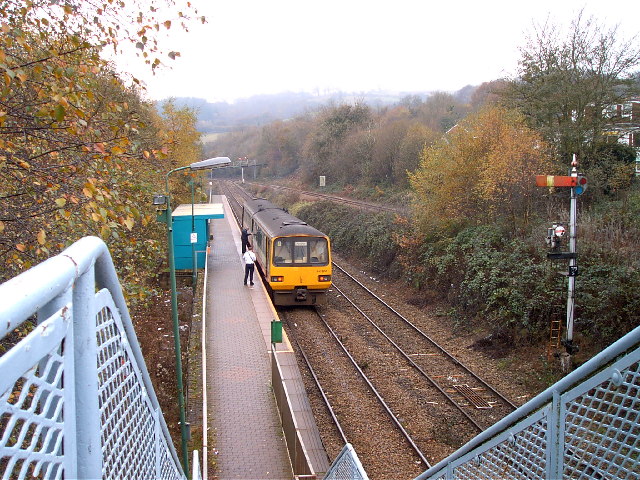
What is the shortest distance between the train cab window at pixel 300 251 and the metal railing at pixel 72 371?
15.8m

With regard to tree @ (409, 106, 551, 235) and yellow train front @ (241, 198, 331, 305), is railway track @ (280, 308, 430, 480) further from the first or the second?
tree @ (409, 106, 551, 235)

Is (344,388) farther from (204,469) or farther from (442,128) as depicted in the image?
(442,128)

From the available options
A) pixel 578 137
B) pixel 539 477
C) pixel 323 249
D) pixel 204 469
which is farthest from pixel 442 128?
pixel 539 477

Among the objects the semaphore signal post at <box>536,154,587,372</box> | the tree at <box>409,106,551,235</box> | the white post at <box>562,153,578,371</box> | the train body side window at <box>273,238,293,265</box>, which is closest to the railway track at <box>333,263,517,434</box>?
the white post at <box>562,153,578,371</box>

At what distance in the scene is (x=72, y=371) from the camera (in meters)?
1.22

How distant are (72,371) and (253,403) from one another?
10.6 meters

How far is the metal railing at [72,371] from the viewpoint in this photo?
36.8 inches

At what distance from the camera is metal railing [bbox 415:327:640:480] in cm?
205

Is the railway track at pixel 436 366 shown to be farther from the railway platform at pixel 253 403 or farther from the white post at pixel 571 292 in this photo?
the railway platform at pixel 253 403

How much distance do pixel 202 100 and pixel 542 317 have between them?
514ft

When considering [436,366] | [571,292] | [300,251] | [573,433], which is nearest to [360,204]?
[300,251]

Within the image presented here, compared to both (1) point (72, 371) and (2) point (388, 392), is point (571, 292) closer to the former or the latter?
(2) point (388, 392)

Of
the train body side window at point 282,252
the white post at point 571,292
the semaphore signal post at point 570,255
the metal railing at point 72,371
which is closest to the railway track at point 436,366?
the white post at point 571,292

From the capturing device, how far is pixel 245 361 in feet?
44.2
